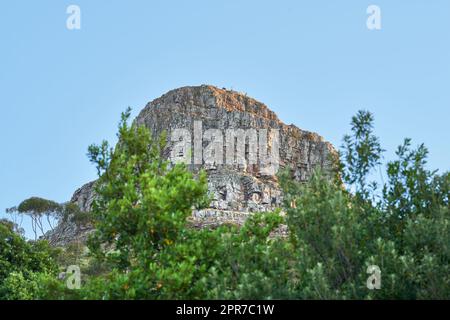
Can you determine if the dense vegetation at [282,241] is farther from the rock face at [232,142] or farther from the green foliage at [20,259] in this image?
the rock face at [232,142]

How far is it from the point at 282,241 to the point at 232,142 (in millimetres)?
120641

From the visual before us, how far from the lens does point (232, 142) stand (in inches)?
5561

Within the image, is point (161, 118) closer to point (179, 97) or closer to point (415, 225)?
point (179, 97)

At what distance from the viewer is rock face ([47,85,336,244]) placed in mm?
128000

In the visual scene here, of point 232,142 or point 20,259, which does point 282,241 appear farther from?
point 232,142

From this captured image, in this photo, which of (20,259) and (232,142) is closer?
(20,259)

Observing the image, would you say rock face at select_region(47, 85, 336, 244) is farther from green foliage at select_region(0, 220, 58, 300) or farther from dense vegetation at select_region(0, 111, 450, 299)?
dense vegetation at select_region(0, 111, 450, 299)

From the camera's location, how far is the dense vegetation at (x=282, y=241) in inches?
696

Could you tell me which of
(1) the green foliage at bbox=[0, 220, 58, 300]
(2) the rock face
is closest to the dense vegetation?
(1) the green foliage at bbox=[0, 220, 58, 300]

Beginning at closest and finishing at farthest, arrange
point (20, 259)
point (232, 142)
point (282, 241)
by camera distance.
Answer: point (282, 241) < point (20, 259) < point (232, 142)

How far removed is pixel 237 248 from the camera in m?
20.1

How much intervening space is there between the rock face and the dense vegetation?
322ft

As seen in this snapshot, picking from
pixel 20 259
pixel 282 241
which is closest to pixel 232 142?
pixel 20 259
